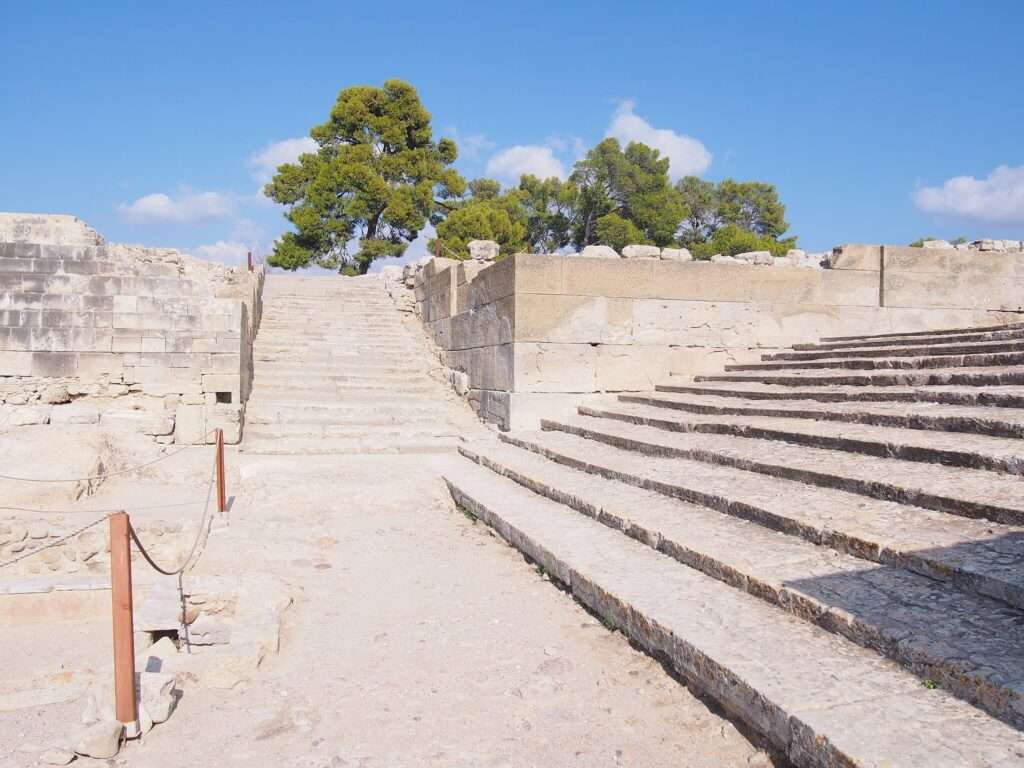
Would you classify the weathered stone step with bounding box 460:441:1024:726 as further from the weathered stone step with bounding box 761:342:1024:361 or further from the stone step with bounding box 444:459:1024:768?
the weathered stone step with bounding box 761:342:1024:361

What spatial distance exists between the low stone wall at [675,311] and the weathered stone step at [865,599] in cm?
427

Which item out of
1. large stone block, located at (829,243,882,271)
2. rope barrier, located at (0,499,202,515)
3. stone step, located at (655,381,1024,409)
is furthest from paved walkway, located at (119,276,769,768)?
large stone block, located at (829,243,882,271)

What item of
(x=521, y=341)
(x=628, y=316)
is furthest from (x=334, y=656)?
(x=628, y=316)

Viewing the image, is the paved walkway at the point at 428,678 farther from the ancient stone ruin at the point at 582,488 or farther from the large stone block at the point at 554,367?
the large stone block at the point at 554,367

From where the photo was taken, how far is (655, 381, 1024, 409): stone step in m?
5.12

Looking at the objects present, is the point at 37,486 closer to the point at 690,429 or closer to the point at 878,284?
the point at 690,429

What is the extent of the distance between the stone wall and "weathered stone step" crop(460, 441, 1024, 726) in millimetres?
6225

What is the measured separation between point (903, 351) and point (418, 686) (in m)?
6.02

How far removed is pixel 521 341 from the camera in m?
9.08

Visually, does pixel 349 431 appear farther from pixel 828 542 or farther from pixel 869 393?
pixel 828 542

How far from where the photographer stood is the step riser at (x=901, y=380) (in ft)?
18.2

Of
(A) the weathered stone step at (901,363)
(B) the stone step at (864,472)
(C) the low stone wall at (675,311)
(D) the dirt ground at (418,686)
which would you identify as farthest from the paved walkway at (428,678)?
(A) the weathered stone step at (901,363)

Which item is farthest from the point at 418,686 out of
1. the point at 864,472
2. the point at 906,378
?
the point at 906,378

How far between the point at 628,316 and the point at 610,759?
7130mm
